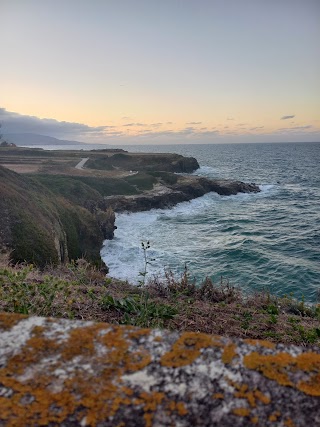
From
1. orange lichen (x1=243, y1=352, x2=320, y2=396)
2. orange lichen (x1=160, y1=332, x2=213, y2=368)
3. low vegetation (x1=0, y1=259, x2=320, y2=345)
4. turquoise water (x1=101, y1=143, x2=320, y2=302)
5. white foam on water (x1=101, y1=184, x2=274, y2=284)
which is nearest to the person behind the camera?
orange lichen (x1=243, y1=352, x2=320, y2=396)

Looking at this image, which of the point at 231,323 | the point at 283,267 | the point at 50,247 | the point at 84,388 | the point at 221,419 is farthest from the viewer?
the point at 283,267

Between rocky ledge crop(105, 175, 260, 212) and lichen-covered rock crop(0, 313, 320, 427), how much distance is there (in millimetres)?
40257

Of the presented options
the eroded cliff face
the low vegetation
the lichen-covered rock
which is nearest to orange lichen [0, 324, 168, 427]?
the lichen-covered rock

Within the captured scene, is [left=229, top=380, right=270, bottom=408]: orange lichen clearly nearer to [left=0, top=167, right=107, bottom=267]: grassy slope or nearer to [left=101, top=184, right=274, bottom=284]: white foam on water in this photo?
[left=0, top=167, right=107, bottom=267]: grassy slope

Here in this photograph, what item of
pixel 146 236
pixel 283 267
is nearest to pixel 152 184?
pixel 146 236

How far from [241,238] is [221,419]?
31019 millimetres

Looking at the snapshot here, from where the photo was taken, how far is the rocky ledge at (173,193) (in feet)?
147

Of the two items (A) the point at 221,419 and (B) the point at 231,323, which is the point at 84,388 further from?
(B) the point at 231,323

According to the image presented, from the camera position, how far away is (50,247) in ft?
57.2

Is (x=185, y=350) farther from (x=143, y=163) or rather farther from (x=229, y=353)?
(x=143, y=163)

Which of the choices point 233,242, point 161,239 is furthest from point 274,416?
point 161,239

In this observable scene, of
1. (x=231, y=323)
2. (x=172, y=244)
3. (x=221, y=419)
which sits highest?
(x=221, y=419)

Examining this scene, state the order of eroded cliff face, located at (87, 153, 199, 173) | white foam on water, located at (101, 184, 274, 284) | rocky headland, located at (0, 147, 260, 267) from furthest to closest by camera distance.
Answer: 1. eroded cliff face, located at (87, 153, 199, 173)
2. white foam on water, located at (101, 184, 274, 284)
3. rocky headland, located at (0, 147, 260, 267)

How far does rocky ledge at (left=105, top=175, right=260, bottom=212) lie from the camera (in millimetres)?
44656
